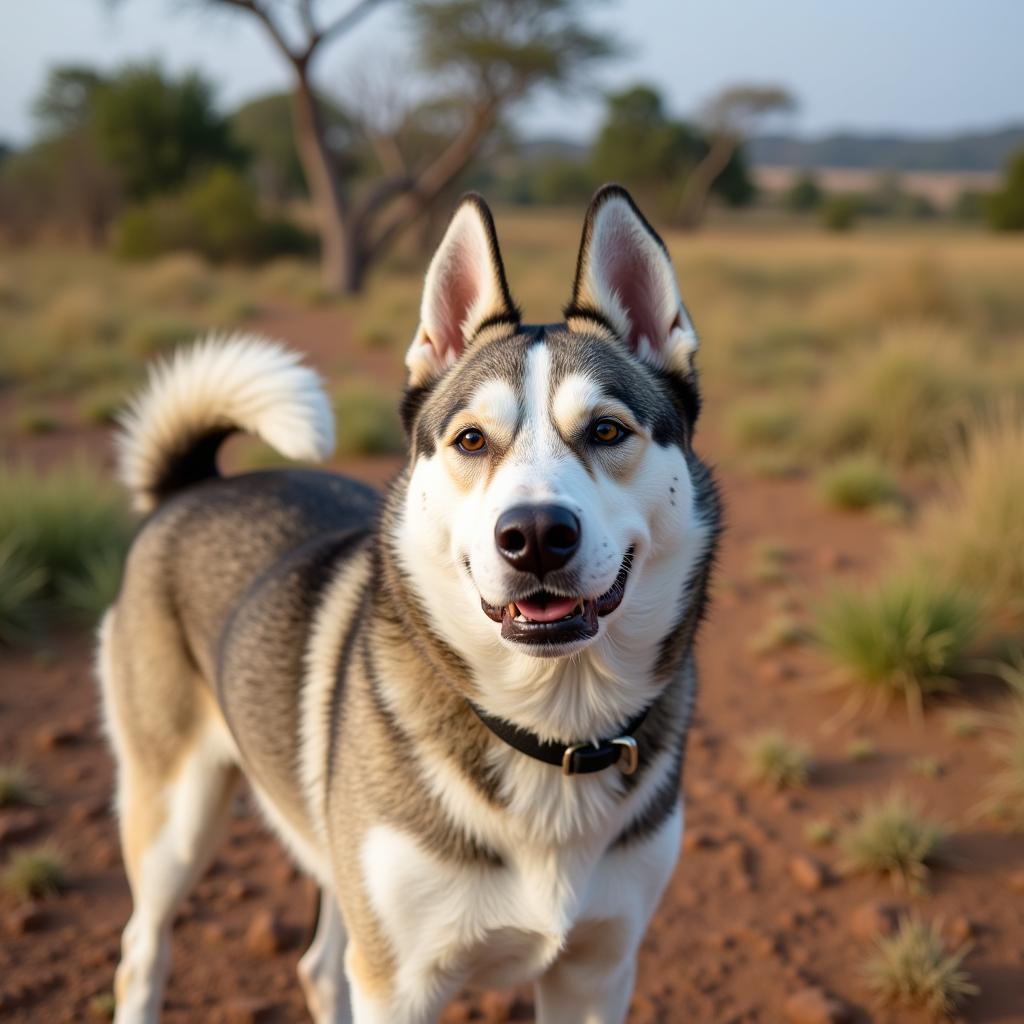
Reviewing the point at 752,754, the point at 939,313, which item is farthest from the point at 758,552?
the point at 939,313

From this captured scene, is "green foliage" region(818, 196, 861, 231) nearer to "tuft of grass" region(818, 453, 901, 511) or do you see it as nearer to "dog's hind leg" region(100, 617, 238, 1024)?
"tuft of grass" region(818, 453, 901, 511)

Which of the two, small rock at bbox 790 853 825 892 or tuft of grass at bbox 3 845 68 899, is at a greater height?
tuft of grass at bbox 3 845 68 899

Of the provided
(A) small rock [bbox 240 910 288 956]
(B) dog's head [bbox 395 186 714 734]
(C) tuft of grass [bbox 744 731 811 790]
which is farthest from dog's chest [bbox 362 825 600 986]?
(C) tuft of grass [bbox 744 731 811 790]

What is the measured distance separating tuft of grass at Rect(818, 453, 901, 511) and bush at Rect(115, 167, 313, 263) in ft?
59.0

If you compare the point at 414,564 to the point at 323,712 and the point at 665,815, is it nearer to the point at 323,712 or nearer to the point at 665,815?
the point at 323,712

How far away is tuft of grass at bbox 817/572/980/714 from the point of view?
4383mm

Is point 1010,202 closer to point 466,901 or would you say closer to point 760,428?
point 760,428

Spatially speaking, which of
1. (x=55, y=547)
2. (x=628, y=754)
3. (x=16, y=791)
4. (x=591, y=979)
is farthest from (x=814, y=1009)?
A: (x=55, y=547)

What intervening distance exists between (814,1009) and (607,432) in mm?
1891

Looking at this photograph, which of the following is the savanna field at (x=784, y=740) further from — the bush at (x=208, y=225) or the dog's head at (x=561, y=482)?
the bush at (x=208, y=225)

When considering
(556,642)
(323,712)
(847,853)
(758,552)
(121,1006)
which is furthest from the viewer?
(758,552)

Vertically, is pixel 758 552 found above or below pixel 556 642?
below

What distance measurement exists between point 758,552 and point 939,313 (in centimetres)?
913

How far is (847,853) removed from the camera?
11.3ft
